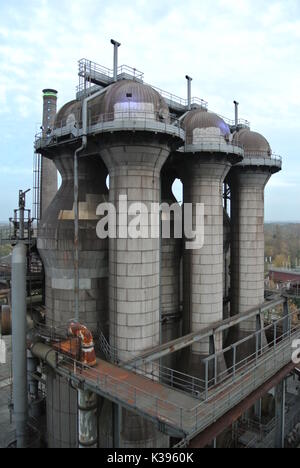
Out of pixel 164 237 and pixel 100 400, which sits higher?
pixel 164 237

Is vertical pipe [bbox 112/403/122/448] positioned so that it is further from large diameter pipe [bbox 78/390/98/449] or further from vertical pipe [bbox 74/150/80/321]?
vertical pipe [bbox 74/150/80/321]

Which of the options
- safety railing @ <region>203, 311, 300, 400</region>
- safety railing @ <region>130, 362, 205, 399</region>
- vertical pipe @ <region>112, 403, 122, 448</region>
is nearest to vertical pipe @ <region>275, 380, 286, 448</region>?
safety railing @ <region>203, 311, 300, 400</region>

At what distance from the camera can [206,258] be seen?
25422mm

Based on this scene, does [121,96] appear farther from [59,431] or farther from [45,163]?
[59,431]

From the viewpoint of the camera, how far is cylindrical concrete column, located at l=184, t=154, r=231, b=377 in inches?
987

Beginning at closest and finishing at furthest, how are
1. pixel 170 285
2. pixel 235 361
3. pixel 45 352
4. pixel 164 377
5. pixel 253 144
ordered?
pixel 45 352 < pixel 164 377 < pixel 170 285 < pixel 235 361 < pixel 253 144

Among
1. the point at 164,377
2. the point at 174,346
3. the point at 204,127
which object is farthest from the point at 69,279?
the point at 204,127

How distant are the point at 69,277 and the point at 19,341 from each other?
15.0 feet

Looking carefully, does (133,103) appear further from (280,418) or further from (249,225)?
(280,418)

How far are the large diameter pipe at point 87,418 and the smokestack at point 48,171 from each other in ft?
55.1
